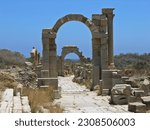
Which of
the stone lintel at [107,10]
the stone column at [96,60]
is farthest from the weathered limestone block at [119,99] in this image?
the stone lintel at [107,10]

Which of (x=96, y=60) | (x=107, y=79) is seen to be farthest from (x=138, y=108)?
(x=96, y=60)

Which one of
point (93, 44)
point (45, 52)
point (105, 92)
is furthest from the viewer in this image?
point (93, 44)

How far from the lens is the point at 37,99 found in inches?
647

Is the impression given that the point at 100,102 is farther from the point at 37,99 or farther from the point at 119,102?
the point at 37,99

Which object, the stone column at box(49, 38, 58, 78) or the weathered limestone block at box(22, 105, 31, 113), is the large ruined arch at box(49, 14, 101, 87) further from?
the weathered limestone block at box(22, 105, 31, 113)

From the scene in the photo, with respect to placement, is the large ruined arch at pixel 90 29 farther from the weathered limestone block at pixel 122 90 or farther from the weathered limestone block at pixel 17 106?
the weathered limestone block at pixel 17 106

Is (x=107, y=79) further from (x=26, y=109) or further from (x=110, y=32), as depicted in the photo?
(x=26, y=109)

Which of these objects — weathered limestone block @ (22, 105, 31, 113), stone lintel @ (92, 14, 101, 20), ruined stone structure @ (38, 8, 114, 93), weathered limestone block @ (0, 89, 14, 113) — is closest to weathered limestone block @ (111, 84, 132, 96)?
weathered limestone block @ (0, 89, 14, 113)

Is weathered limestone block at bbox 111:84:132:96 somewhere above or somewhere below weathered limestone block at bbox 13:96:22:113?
above

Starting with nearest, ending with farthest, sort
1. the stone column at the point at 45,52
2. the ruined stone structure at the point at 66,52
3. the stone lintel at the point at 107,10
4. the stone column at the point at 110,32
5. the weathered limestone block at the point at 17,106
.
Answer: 1. the weathered limestone block at the point at 17,106
2. the stone column at the point at 45,52
3. the stone lintel at the point at 107,10
4. the stone column at the point at 110,32
5. the ruined stone structure at the point at 66,52

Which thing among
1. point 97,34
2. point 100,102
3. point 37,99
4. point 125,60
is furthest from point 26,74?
point 125,60

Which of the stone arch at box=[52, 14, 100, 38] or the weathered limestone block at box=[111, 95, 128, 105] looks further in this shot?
the stone arch at box=[52, 14, 100, 38]

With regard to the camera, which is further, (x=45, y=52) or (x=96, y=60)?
(x=96, y=60)

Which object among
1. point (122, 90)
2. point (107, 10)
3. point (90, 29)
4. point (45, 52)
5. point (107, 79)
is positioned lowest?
point (122, 90)
